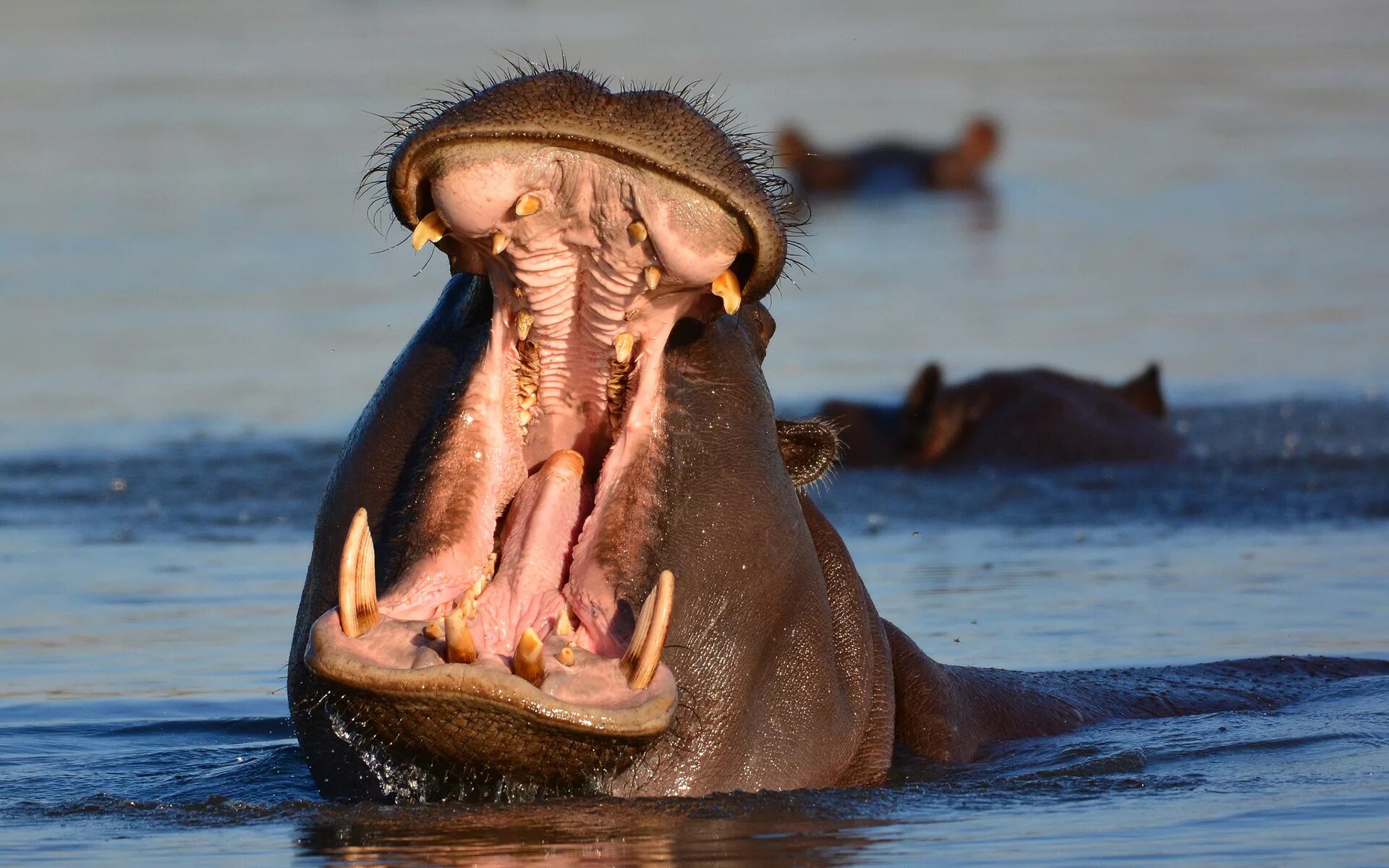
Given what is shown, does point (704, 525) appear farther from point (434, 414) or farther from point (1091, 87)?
point (1091, 87)

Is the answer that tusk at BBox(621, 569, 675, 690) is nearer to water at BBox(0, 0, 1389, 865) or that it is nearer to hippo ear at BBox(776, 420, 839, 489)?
water at BBox(0, 0, 1389, 865)

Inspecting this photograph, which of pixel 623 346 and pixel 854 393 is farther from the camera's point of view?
pixel 854 393

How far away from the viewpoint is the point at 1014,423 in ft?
40.6

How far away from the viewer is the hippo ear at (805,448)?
5.43m

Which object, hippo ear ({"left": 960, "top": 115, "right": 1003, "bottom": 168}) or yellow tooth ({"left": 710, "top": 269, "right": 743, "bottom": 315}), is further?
hippo ear ({"left": 960, "top": 115, "right": 1003, "bottom": 168})

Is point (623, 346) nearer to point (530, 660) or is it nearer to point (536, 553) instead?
point (536, 553)

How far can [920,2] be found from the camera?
43.2 m

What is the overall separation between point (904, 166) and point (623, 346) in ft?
63.5

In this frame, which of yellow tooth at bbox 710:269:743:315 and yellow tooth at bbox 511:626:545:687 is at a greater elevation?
yellow tooth at bbox 710:269:743:315

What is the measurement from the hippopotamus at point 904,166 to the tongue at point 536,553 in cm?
1842

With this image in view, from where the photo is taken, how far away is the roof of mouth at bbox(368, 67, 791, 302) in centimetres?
443

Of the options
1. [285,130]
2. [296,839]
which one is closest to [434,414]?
[296,839]

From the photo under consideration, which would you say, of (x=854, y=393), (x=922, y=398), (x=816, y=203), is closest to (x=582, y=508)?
(x=922, y=398)

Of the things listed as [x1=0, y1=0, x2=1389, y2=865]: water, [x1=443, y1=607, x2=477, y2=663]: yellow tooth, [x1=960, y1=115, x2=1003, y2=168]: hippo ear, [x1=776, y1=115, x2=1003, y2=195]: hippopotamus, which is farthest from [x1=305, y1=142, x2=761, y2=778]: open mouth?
[x1=960, y1=115, x2=1003, y2=168]: hippo ear
